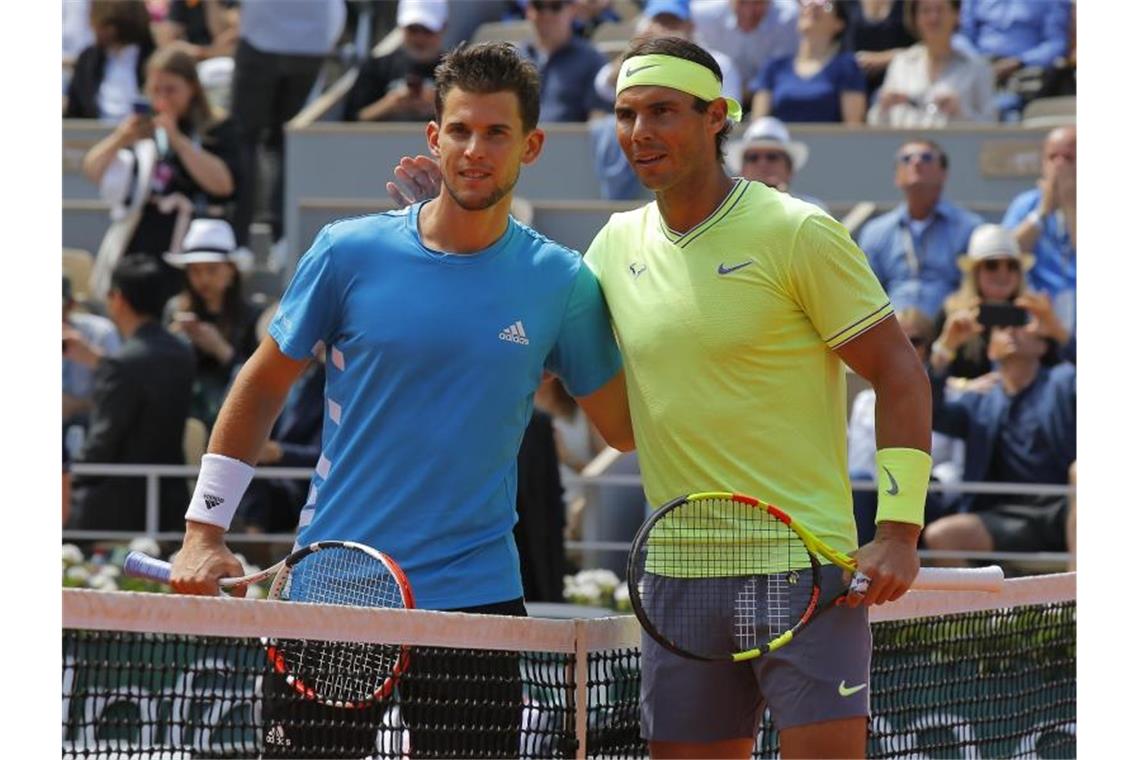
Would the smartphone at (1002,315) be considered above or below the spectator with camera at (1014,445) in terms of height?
above

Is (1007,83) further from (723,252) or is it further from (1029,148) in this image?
(723,252)

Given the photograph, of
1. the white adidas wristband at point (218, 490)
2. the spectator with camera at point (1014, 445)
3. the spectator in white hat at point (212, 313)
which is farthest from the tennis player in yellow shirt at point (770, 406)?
the spectator in white hat at point (212, 313)

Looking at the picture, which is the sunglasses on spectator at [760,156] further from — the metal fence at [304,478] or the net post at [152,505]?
the net post at [152,505]

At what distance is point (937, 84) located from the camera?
11.0m

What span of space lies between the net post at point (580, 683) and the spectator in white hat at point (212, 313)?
221 inches

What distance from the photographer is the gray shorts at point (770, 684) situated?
153 inches

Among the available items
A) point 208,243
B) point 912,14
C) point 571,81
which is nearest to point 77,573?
point 208,243

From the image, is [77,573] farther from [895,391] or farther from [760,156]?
[895,391]

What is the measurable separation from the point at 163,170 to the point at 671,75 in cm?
753

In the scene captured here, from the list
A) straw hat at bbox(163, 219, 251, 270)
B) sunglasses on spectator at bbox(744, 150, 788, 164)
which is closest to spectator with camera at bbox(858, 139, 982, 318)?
sunglasses on spectator at bbox(744, 150, 788, 164)

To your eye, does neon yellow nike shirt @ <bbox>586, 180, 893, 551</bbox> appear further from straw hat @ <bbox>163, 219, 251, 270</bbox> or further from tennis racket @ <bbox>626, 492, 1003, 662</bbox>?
straw hat @ <bbox>163, 219, 251, 270</bbox>

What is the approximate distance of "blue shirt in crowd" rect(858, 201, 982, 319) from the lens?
373 inches

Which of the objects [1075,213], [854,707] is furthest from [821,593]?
[1075,213]

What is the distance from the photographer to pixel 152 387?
9.02m
